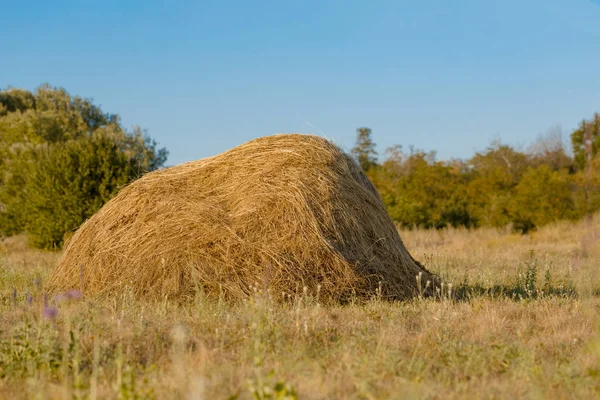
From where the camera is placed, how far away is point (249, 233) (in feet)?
23.0

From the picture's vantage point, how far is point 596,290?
903 cm

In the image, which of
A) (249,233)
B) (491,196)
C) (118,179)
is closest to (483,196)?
(491,196)

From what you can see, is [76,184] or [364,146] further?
[364,146]

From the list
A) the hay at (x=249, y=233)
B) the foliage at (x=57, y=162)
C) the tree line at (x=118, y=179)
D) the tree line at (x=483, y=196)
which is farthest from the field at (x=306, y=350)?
the tree line at (x=483, y=196)

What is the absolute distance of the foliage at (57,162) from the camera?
1738cm

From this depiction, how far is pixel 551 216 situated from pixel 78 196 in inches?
750

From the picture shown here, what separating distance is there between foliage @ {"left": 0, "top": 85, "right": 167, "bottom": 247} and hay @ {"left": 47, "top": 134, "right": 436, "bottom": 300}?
158 centimetres

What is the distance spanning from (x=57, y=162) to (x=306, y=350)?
1473cm

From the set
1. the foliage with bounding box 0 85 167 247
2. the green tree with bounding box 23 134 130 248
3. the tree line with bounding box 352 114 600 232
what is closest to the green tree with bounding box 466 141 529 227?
the tree line with bounding box 352 114 600 232

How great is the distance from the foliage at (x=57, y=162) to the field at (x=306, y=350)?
13.8ft

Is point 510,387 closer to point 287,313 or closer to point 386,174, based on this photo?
point 287,313

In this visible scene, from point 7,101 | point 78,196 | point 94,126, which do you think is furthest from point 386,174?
point 7,101

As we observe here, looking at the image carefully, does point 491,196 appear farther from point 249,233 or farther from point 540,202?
point 249,233

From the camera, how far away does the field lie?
11.6 feet
